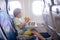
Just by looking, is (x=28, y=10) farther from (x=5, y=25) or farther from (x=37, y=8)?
(x=5, y=25)

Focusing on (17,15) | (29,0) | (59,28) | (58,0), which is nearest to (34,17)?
(29,0)

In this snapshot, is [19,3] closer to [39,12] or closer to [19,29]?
[39,12]

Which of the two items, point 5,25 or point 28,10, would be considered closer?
point 5,25

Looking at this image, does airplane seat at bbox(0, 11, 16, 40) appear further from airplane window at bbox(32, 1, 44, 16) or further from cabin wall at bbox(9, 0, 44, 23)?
airplane window at bbox(32, 1, 44, 16)

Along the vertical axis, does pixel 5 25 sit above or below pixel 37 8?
below

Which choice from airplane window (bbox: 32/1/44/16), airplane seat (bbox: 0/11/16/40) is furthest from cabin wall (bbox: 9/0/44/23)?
airplane seat (bbox: 0/11/16/40)

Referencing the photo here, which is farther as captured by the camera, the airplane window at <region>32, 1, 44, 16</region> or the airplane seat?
the airplane window at <region>32, 1, 44, 16</region>

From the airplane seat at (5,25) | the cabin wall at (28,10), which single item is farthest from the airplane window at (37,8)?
the airplane seat at (5,25)

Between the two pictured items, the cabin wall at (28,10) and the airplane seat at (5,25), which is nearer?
the airplane seat at (5,25)

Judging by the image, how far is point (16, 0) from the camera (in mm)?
4762

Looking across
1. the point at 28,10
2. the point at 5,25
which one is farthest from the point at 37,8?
the point at 5,25

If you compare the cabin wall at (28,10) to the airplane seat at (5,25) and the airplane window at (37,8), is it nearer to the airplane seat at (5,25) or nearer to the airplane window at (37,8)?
the airplane window at (37,8)

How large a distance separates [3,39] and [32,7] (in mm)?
3047

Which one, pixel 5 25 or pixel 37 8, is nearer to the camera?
pixel 5 25
